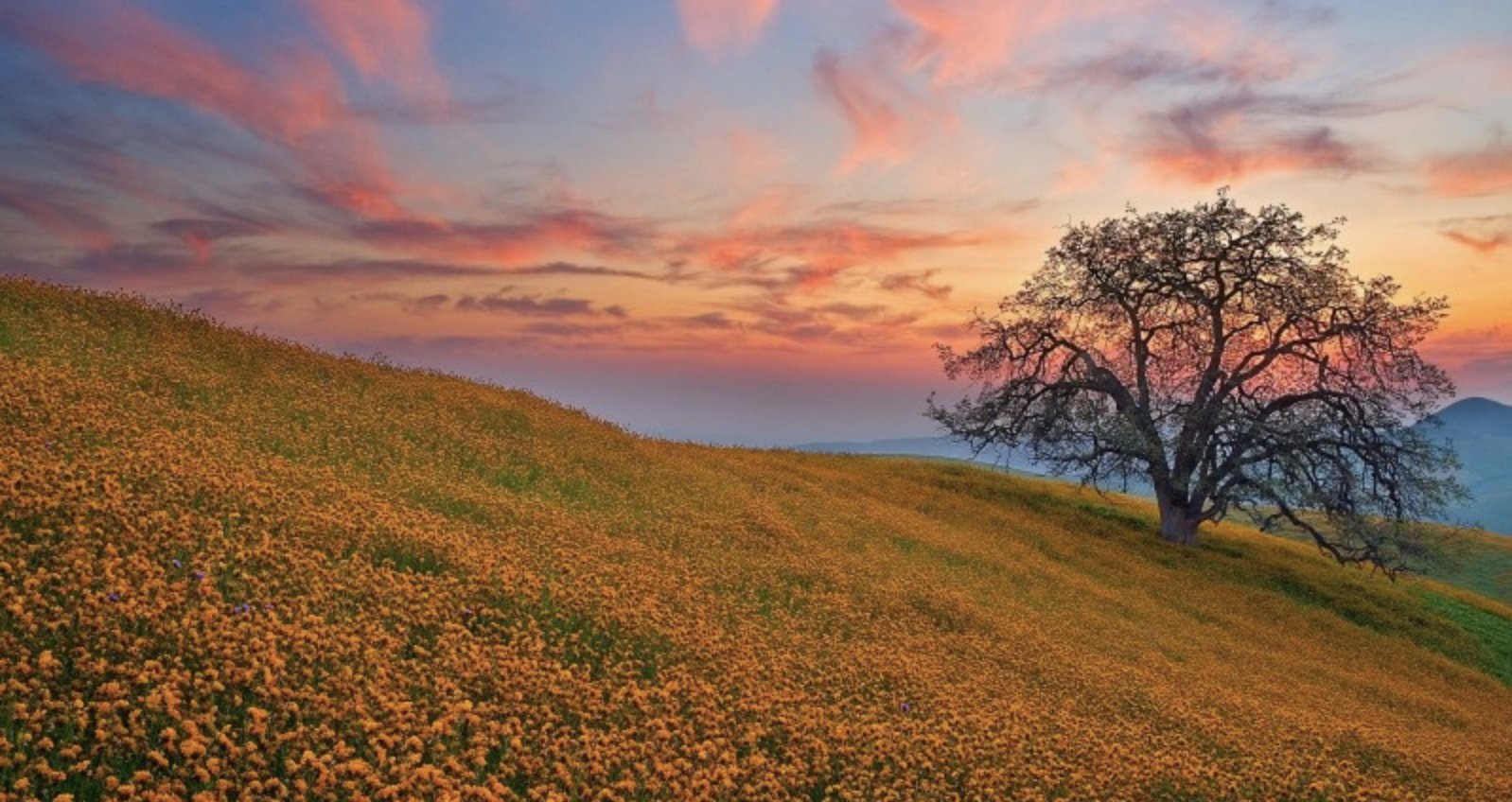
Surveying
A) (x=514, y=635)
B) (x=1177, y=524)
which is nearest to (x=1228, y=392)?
(x=1177, y=524)

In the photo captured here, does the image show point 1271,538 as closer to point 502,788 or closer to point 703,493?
point 703,493

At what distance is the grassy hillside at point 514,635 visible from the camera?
6.66 metres

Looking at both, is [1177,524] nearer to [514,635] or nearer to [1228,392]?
[1228,392]

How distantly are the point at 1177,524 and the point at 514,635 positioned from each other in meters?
38.8

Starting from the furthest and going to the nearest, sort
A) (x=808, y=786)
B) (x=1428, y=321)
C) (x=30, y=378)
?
(x=1428, y=321), (x=30, y=378), (x=808, y=786)

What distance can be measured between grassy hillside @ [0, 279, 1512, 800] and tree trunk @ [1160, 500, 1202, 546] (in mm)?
14326

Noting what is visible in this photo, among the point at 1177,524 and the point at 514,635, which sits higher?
the point at 1177,524

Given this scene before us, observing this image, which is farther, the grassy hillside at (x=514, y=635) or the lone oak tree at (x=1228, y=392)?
the lone oak tree at (x=1228, y=392)

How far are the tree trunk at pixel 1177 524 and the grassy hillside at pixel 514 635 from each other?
14326 millimetres

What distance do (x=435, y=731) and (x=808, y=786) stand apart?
11.3ft

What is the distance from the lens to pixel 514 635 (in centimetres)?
941

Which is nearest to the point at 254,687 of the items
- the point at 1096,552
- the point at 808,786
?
the point at 808,786

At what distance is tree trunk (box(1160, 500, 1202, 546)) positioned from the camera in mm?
41062

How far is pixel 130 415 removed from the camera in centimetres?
1357
